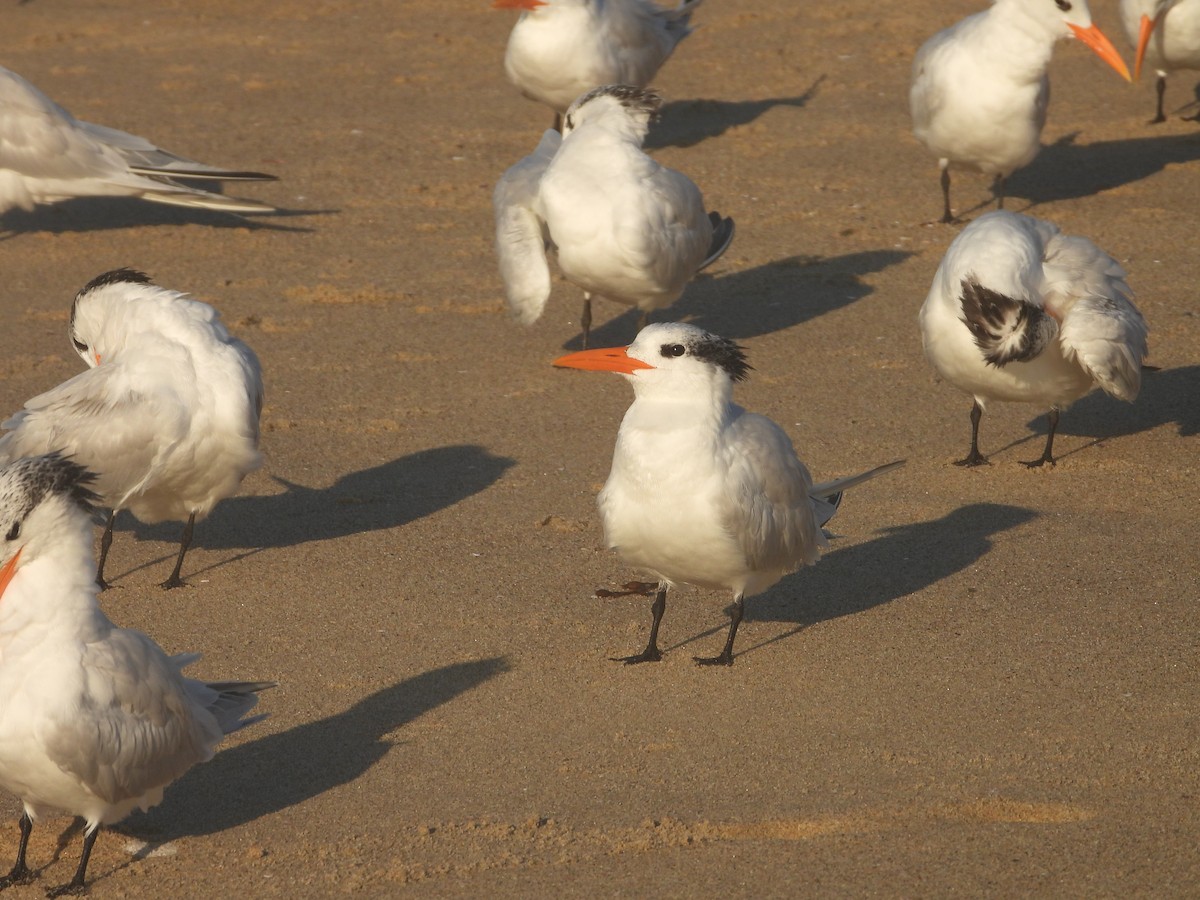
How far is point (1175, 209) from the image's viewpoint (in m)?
9.34

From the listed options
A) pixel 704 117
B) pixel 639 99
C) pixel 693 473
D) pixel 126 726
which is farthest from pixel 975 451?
pixel 704 117

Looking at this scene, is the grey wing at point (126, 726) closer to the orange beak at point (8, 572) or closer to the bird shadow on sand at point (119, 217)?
the orange beak at point (8, 572)

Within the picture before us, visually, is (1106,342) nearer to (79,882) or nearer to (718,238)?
(718,238)

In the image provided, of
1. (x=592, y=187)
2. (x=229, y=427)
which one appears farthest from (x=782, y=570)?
(x=592, y=187)

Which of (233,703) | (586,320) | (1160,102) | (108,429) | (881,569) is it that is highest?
(1160,102)

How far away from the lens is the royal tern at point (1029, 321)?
240 inches

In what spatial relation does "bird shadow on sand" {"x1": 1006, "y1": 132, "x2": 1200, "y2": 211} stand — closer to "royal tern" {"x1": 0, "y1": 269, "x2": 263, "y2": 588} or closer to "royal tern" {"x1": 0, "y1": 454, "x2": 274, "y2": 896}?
"royal tern" {"x1": 0, "y1": 269, "x2": 263, "y2": 588}

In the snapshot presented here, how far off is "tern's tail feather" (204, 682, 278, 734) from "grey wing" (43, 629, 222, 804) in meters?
0.16

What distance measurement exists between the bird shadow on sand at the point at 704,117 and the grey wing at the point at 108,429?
19.2 ft

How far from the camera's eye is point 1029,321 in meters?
6.07

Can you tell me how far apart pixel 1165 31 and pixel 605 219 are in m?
4.73

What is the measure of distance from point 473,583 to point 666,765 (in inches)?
55.4

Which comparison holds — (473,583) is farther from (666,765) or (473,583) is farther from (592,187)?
(592,187)

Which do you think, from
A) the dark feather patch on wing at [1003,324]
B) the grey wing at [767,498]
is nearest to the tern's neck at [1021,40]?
the dark feather patch on wing at [1003,324]
